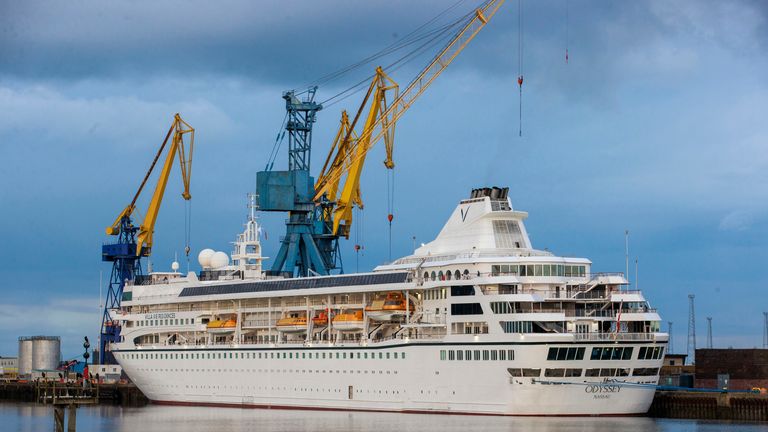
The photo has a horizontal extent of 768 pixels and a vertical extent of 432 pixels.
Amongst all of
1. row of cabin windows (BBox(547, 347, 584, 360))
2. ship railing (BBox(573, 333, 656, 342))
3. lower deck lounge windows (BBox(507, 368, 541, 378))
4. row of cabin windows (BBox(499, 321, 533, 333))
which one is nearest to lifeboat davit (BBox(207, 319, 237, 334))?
row of cabin windows (BBox(499, 321, 533, 333))

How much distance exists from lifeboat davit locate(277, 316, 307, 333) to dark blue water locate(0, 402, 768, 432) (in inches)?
211

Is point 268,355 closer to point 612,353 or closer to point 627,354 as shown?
point 612,353

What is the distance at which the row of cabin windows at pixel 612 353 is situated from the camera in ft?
221

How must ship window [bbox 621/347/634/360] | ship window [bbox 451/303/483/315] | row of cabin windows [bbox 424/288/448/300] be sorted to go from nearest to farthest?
ship window [bbox 621/347/634/360], ship window [bbox 451/303/483/315], row of cabin windows [bbox 424/288/448/300]

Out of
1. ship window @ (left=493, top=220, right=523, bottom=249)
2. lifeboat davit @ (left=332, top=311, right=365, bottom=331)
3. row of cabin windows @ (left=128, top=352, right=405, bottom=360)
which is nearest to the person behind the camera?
row of cabin windows @ (left=128, top=352, right=405, bottom=360)

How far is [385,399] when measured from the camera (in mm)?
73375

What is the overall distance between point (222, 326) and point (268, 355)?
17.2ft

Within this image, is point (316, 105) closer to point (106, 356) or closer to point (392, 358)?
point (392, 358)

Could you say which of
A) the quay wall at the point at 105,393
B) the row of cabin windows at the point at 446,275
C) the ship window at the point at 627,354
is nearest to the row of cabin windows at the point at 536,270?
the row of cabin windows at the point at 446,275

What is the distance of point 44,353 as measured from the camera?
141375 millimetres

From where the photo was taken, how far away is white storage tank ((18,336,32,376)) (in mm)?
142500

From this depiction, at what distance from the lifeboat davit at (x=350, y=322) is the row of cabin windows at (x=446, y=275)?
5.47m

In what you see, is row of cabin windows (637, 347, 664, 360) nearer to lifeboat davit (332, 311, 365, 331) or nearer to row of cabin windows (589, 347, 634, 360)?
row of cabin windows (589, 347, 634, 360)

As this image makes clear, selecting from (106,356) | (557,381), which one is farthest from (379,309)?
(106,356)
